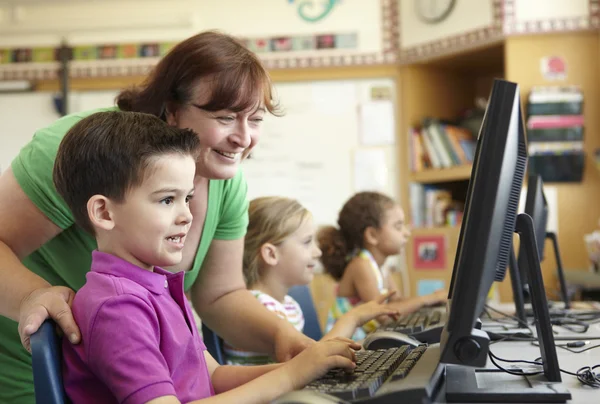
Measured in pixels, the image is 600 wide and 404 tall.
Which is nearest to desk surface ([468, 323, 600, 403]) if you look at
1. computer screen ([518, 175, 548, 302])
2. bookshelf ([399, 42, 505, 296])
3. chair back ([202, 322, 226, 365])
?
computer screen ([518, 175, 548, 302])

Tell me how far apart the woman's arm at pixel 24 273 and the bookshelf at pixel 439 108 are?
3.22 meters

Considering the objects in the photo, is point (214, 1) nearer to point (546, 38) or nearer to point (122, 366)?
point (546, 38)

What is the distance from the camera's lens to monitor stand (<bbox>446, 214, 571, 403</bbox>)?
0.88 metres

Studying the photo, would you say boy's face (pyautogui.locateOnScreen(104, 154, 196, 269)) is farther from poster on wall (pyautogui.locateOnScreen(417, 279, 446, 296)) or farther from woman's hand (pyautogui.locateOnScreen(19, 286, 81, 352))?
poster on wall (pyautogui.locateOnScreen(417, 279, 446, 296))

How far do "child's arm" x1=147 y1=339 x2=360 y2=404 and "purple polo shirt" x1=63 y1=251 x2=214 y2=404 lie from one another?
3.2 inches

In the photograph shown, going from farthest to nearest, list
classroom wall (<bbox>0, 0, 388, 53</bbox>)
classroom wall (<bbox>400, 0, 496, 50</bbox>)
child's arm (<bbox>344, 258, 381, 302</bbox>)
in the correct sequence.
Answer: classroom wall (<bbox>0, 0, 388, 53</bbox>) < classroom wall (<bbox>400, 0, 496, 50</bbox>) < child's arm (<bbox>344, 258, 381, 302</bbox>)

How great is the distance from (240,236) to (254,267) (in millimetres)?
613

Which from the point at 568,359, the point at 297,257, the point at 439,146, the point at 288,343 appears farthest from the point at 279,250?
the point at 439,146

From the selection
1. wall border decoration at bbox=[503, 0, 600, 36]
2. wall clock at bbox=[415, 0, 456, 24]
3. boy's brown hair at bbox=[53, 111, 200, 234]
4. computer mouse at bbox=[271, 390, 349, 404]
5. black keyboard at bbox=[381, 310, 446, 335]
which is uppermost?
wall clock at bbox=[415, 0, 456, 24]

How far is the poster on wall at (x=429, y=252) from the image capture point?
14.2 ft

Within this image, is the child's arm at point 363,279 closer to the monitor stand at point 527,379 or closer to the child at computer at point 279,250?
the child at computer at point 279,250

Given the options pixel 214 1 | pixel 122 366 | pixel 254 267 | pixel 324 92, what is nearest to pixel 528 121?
pixel 324 92

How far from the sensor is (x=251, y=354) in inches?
69.2

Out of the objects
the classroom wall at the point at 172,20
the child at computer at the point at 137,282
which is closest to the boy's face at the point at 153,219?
the child at computer at the point at 137,282
